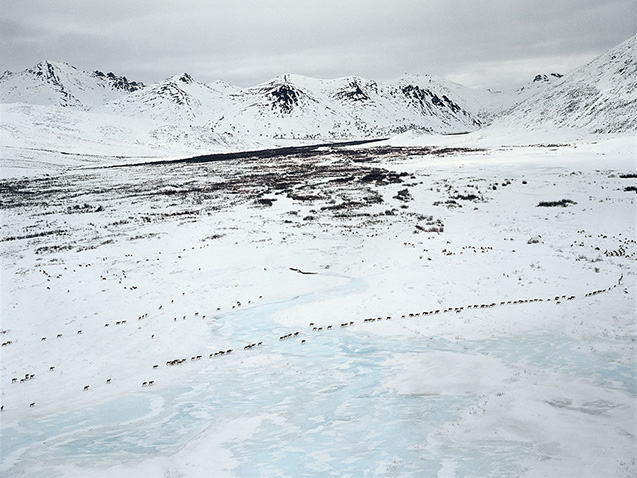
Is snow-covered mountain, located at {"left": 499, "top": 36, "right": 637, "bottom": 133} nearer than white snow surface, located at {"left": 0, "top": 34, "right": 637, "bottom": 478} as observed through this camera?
No

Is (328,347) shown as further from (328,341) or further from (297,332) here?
(297,332)

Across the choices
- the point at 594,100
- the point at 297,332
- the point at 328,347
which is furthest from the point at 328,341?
the point at 594,100

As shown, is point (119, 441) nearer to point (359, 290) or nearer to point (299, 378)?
point (299, 378)

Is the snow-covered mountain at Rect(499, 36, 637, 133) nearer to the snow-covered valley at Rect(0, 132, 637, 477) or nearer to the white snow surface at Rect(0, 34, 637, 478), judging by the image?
the white snow surface at Rect(0, 34, 637, 478)

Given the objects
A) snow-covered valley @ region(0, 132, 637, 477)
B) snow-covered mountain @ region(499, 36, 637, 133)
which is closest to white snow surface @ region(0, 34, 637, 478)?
snow-covered valley @ region(0, 132, 637, 477)

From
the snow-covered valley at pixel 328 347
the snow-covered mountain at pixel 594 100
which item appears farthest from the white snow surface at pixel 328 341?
the snow-covered mountain at pixel 594 100

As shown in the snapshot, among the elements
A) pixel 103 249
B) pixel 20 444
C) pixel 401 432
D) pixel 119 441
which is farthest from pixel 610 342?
pixel 103 249
